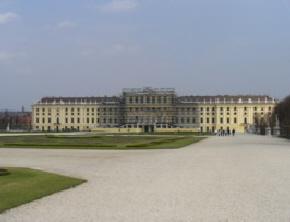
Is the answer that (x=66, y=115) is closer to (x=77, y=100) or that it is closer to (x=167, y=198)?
(x=77, y=100)

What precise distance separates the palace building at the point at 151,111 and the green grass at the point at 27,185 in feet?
536

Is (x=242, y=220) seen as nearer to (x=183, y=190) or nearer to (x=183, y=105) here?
(x=183, y=190)

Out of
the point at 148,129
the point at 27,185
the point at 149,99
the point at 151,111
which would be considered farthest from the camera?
the point at 149,99

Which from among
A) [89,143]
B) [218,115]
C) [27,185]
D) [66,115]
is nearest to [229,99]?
[218,115]

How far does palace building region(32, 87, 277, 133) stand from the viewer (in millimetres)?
184625

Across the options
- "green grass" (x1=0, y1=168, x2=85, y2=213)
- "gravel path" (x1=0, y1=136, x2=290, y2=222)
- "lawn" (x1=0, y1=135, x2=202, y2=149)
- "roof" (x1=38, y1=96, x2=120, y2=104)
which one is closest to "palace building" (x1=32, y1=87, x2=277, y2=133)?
"roof" (x1=38, y1=96, x2=120, y2=104)

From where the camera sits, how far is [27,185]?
560 inches

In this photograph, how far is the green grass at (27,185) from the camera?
38.9ft

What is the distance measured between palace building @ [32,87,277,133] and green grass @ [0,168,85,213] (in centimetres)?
16338

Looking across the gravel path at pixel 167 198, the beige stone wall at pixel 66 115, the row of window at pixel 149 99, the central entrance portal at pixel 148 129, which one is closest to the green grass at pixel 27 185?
the gravel path at pixel 167 198

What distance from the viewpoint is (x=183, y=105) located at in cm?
18750

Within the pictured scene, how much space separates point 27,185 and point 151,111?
17262 centimetres

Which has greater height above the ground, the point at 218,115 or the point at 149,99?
the point at 149,99

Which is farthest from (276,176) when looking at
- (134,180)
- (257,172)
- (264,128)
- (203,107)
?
(203,107)
